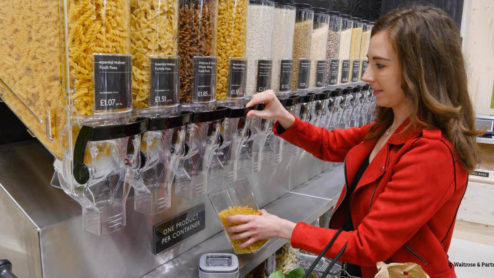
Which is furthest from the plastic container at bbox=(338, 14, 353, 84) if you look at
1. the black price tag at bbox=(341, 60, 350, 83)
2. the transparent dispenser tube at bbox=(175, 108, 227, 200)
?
the transparent dispenser tube at bbox=(175, 108, 227, 200)

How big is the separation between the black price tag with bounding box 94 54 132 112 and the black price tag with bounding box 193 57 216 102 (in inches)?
9.1

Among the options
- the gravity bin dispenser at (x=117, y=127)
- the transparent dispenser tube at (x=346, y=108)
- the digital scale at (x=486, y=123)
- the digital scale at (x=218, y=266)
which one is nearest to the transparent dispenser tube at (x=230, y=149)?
the gravity bin dispenser at (x=117, y=127)

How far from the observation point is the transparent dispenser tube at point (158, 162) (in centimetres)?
96

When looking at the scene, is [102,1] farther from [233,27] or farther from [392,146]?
[392,146]

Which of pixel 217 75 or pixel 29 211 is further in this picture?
pixel 217 75

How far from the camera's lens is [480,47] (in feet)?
11.0

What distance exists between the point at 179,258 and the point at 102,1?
0.80 meters

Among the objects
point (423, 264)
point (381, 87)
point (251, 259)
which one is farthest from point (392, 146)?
point (251, 259)

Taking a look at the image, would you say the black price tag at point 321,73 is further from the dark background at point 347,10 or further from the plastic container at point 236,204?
the plastic container at point 236,204

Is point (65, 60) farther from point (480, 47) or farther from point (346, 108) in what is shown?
point (480, 47)

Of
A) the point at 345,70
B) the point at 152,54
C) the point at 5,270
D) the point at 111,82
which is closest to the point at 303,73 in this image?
the point at 345,70

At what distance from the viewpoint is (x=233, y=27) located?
1.19 m

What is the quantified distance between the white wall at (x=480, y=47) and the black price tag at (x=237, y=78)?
269 centimetres

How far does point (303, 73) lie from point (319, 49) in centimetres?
21
